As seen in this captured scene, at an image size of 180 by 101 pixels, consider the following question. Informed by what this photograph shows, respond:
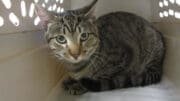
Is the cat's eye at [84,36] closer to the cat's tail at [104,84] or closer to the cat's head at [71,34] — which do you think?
the cat's head at [71,34]

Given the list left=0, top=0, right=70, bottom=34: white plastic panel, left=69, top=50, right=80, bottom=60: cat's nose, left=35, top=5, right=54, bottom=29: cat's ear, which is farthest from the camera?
left=69, top=50, right=80, bottom=60: cat's nose

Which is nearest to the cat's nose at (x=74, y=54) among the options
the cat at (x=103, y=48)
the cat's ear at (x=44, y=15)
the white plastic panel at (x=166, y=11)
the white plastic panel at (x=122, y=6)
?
the cat at (x=103, y=48)

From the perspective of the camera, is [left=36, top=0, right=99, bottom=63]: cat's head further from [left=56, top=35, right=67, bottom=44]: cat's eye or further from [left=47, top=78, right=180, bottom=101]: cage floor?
[left=47, top=78, right=180, bottom=101]: cage floor

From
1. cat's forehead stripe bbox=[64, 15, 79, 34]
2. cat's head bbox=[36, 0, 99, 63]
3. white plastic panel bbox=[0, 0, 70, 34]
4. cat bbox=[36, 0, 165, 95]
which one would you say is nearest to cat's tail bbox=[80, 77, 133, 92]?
cat bbox=[36, 0, 165, 95]

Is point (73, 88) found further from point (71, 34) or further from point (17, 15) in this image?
point (17, 15)

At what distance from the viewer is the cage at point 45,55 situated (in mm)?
661

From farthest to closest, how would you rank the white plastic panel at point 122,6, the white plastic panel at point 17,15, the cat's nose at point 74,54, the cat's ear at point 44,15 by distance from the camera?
the white plastic panel at point 122,6, the cat's nose at point 74,54, the cat's ear at point 44,15, the white plastic panel at point 17,15

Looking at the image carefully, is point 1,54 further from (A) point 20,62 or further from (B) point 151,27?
(B) point 151,27

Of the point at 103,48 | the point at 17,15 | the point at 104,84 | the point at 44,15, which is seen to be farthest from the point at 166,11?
the point at 17,15

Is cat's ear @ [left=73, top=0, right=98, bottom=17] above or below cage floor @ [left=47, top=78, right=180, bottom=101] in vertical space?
above

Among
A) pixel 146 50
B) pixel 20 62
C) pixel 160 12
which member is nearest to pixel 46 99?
pixel 20 62

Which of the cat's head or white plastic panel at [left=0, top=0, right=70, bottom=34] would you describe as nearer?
white plastic panel at [left=0, top=0, right=70, bottom=34]

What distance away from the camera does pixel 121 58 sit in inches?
52.6

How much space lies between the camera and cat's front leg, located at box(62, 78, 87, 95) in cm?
118
